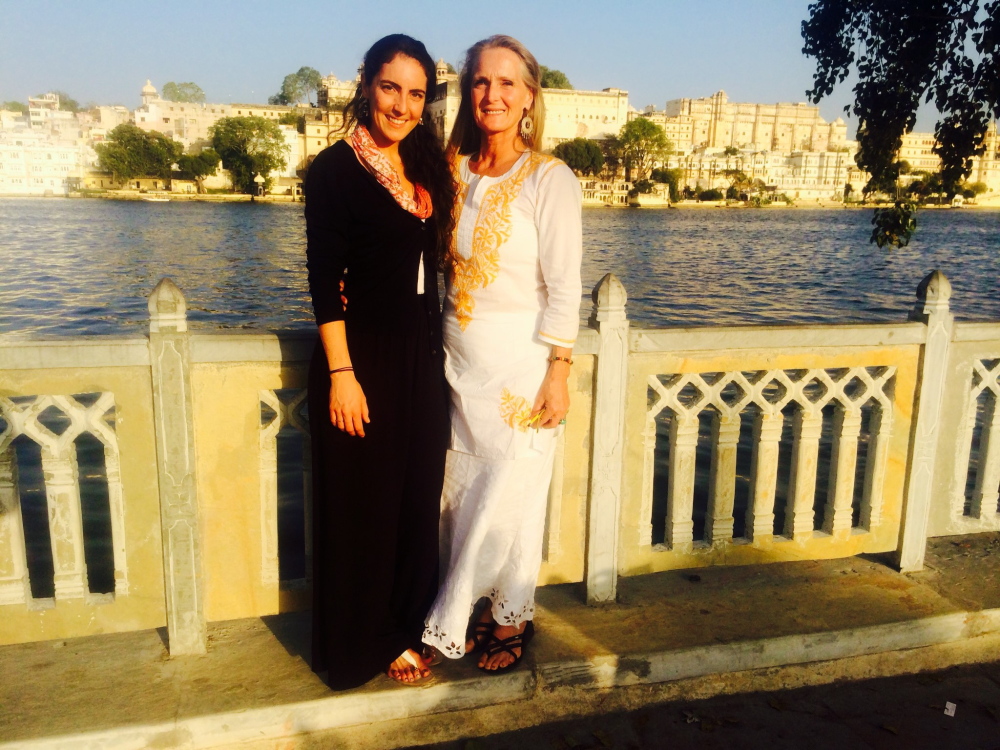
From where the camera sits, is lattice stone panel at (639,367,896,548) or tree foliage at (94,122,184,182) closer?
lattice stone panel at (639,367,896,548)

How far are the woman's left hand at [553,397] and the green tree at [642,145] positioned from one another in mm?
99456

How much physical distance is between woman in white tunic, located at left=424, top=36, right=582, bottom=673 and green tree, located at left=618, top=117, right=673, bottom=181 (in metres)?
99.4

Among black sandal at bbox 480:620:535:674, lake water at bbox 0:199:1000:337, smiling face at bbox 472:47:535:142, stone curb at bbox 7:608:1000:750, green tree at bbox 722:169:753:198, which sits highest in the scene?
green tree at bbox 722:169:753:198

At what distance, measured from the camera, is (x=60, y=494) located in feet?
7.69

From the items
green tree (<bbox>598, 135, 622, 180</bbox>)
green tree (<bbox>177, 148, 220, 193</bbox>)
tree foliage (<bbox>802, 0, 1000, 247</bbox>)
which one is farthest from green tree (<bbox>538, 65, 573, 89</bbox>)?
tree foliage (<bbox>802, 0, 1000, 247</bbox>)

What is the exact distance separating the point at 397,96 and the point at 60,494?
142 centimetres

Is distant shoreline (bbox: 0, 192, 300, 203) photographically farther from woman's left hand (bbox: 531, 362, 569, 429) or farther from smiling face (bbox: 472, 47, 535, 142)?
woman's left hand (bbox: 531, 362, 569, 429)

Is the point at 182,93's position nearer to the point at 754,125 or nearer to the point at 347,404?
the point at 754,125

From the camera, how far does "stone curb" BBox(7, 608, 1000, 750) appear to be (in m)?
2.14

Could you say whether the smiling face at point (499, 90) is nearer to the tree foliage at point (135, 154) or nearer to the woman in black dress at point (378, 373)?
the woman in black dress at point (378, 373)

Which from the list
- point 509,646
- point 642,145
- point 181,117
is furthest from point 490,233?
point 181,117

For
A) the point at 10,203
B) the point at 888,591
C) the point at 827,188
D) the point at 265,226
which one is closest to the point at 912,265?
the point at 265,226

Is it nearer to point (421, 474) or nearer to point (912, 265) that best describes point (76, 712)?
point (421, 474)

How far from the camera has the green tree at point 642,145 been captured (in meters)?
97.2
